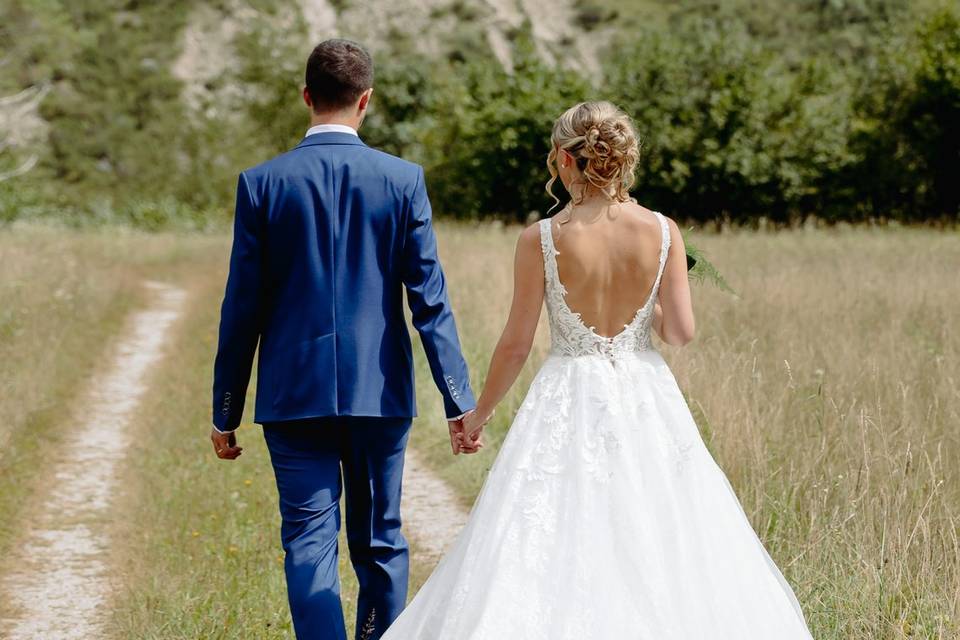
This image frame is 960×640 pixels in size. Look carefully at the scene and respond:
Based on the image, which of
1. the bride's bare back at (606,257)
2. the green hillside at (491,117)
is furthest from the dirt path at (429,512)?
the green hillside at (491,117)

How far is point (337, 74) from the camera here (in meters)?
3.50

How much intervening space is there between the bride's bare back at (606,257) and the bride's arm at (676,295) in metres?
0.05

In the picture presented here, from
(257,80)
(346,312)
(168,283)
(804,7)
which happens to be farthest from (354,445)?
(804,7)

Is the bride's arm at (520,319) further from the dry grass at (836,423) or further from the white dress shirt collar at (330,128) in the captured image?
the dry grass at (836,423)

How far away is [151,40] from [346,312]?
6585cm

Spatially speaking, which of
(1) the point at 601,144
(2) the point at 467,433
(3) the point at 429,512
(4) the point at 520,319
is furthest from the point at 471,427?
(3) the point at 429,512

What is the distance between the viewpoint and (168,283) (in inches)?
848

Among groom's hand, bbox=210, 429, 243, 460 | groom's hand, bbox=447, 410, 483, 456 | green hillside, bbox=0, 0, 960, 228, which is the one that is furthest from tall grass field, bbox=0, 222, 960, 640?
green hillside, bbox=0, 0, 960, 228

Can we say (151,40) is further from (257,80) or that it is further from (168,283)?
(168,283)

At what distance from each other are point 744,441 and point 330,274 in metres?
2.85

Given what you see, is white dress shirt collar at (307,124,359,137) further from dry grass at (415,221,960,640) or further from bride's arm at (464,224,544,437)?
dry grass at (415,221,960,640)

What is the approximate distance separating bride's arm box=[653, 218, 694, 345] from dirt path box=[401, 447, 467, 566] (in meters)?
2.55

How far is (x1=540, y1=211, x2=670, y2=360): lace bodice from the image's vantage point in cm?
337

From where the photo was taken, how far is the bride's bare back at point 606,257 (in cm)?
332
